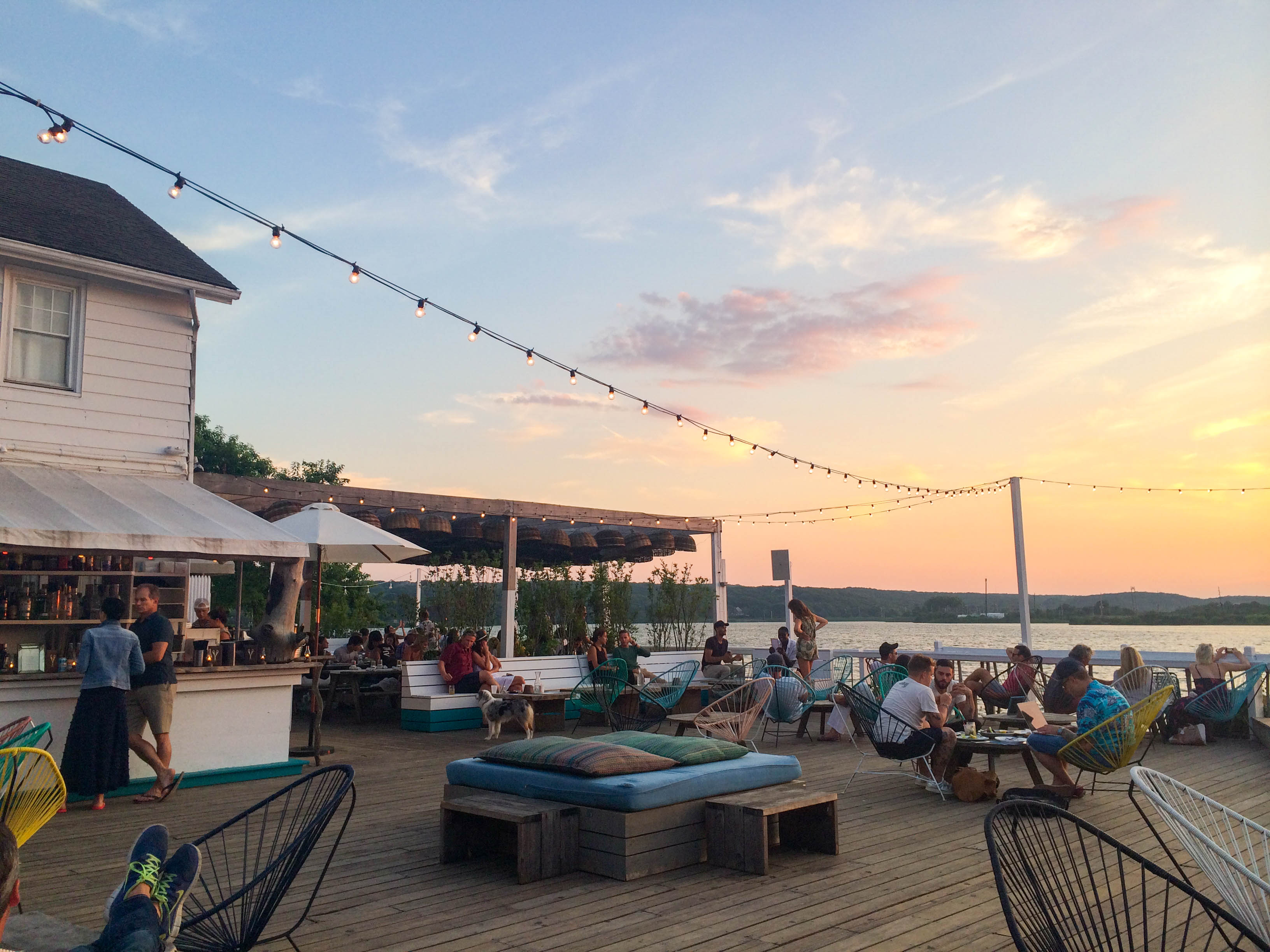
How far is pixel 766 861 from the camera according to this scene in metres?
4.54

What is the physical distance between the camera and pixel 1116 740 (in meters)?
5.74

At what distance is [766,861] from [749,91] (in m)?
8.01

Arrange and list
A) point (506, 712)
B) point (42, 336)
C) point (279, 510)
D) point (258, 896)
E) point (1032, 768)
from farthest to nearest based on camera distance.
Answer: point (279, 510), point (506, 712), point (42, 336), point (1032, 768), point (258, 896)

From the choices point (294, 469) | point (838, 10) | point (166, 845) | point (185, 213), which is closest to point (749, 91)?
point (838, 10)

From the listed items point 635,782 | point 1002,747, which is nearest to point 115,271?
point 635,782

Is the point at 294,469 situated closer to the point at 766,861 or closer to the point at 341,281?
the point at 341,281

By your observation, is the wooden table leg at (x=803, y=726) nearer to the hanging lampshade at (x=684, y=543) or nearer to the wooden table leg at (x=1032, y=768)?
the wooden table leg at (x=1032, y=768)

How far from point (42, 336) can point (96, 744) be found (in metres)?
3.76

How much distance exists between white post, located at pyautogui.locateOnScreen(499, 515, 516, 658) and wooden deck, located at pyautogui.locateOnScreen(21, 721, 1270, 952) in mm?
5966

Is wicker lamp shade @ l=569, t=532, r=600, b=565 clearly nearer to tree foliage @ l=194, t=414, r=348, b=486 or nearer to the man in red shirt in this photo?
the man in red shirt

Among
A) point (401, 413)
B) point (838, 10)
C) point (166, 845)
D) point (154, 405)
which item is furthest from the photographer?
point (401, 413)

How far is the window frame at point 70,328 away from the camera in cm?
793

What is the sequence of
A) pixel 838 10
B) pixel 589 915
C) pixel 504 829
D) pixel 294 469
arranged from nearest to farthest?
pixel 589 915 → pixel 504 829 → pixel 838 10 → pixel 294 469

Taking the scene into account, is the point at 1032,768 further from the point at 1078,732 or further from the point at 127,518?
the point at 127,518
